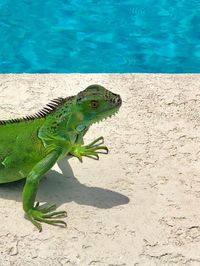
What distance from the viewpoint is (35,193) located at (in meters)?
3.27

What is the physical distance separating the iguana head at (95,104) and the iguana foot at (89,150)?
1.90ft

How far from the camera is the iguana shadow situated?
11.5 ft

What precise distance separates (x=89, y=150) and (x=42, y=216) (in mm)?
694

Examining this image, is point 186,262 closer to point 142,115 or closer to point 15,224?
point 15,224

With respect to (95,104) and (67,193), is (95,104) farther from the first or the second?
(67,193)

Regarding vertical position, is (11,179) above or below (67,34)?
above

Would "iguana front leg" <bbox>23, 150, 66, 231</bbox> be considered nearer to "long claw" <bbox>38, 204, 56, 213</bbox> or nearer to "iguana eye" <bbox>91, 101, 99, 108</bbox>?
"long claw" <bbox>38, 204, 56, 213</bbox>

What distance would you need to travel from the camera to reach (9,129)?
3502 millimetres

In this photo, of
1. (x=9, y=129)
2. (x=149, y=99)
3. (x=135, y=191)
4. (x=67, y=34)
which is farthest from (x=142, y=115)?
(x=67, y=34)

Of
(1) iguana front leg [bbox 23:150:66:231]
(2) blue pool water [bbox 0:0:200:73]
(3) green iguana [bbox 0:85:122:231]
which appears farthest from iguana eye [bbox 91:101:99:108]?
(2) blue pool water [bbox 0:0:200:73]

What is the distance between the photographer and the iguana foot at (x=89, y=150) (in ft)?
12.6

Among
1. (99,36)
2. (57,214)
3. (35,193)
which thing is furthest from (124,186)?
(99,36)

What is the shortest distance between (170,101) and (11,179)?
4.75 feet

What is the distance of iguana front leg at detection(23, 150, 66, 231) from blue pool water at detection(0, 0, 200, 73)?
3663 mm
